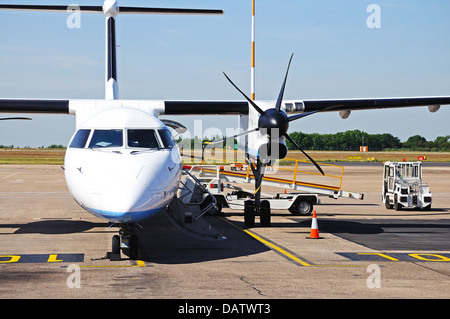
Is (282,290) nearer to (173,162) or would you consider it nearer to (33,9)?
(173,162)

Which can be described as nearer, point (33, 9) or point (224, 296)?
point (224, 296)

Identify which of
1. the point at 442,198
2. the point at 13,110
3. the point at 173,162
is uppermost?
the point at 13,110

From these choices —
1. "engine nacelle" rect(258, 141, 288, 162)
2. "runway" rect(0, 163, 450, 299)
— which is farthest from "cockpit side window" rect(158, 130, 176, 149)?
"engine nacelle" rect(258, 141, 288, 162)

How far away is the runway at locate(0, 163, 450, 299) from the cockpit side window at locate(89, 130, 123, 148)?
228 centimetres

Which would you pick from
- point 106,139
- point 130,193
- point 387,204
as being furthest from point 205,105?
point 387,204

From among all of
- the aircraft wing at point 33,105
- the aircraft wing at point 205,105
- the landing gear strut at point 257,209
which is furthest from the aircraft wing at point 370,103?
the aircraft wing at point 33,105

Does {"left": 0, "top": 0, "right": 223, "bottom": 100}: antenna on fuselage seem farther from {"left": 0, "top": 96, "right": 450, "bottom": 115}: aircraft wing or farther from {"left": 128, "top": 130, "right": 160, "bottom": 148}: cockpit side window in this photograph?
{"left": 128, "top": 130, "right": 160, "bottom": 148}: cockpit side window

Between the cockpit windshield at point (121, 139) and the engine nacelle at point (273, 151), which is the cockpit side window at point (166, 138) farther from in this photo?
the engine nacelle at point (273, 151)

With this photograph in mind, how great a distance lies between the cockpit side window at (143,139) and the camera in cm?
1177

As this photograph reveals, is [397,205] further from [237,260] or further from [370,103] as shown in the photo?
[237,260]

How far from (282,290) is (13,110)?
444 inches

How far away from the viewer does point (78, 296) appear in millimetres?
8828

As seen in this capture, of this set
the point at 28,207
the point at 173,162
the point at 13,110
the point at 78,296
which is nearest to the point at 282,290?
the point at 78,296

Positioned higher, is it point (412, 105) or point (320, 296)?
point (412, 105)
